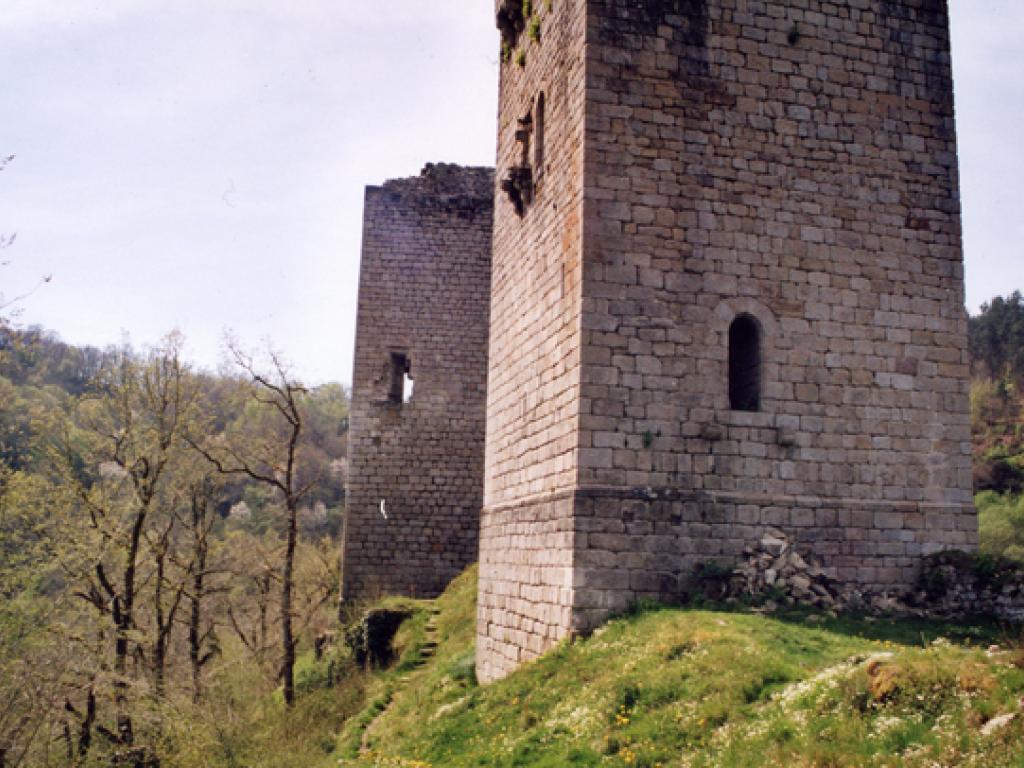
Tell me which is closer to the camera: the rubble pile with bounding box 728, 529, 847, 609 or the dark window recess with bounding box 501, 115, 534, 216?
the rubble pile with bounding box 728, 529, 847, 609

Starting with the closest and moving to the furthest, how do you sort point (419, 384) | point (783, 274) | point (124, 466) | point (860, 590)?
point (860, 590) < point (783, 274) < point (124, 466) < point (419, 384)

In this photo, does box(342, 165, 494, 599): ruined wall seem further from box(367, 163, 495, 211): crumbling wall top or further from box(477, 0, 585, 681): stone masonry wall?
box(477, 0, 585, 681): stone masonry wall

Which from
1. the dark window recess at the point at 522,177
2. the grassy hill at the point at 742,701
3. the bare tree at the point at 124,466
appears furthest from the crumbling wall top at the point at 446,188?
the grassy hill at the point at 742,701

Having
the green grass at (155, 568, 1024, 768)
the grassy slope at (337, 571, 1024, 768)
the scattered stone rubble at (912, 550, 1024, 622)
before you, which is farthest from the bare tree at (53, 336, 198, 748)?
the scattered stone rubble at (912, 550, 1024, 622)

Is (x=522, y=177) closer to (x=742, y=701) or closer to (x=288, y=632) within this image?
(x=742, y=701)

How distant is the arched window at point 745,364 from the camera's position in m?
10.4

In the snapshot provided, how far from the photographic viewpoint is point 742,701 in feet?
22.3

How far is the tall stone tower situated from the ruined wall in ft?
30.9

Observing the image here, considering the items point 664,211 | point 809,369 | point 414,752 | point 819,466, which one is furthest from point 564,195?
point 414,752

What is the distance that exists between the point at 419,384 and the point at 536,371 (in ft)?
34.9

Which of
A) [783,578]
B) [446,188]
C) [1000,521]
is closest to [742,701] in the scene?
[783,578]

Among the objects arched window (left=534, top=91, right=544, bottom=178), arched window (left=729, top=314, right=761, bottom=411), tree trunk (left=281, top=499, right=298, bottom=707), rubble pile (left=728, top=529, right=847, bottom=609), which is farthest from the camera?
tree trunk (left=281, top=499, right=298, bottom=707)

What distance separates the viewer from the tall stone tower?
32.2 feet

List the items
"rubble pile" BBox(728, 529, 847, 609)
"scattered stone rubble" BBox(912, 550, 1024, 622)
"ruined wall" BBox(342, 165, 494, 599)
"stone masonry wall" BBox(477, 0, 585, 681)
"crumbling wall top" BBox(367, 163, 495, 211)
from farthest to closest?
"crumbling wall top" BBox(367, 163, 495, 211) < "ruined wall" BBox(342, 165, 494, 599) < "stone masonry wall" BBox(477, 0, 585, 681) < "scattered stone rubble" BBox(912, 550, 1024, 622) < "rubble pile" BBox(728, 529, 847, 609)
